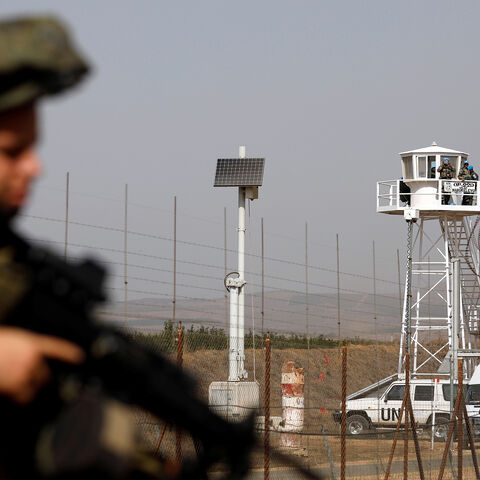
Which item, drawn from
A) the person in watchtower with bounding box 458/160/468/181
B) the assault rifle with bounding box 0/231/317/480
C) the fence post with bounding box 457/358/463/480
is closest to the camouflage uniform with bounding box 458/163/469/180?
the person in watchtower with bounding box 458/160/468/181

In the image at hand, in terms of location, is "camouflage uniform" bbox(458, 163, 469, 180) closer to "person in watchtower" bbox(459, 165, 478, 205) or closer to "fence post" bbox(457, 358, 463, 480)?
"person in watchtower" bbox(459, 165, 478, 205)

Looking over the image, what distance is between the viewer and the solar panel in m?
20.8

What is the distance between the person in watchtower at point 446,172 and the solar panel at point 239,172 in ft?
41.5

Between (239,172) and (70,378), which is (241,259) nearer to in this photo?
(239,172)

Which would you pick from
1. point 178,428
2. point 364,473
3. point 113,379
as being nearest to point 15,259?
point 113,379

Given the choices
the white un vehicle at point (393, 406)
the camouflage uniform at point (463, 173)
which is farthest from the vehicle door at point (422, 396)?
the camouflage uniform at point (463, 173)

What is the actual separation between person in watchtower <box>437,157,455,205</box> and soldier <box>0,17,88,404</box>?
31.4 metres

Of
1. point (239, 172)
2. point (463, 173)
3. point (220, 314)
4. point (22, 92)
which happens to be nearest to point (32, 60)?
point (22, 92)

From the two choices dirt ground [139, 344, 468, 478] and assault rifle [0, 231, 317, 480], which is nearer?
assault rifle [0, 231, 317, 480]

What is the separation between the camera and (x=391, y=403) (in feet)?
92.2

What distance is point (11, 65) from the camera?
4.92 feet

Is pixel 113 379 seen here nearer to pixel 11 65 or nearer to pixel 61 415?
pixel 61 415

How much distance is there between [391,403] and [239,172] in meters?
10.1

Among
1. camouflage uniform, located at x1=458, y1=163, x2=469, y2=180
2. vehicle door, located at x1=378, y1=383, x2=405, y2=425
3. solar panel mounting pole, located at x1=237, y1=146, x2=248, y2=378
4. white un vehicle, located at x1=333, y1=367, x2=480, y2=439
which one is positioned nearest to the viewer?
solar panel mounting pole, located at x1=237, y1=146, x2=248, y2=378
